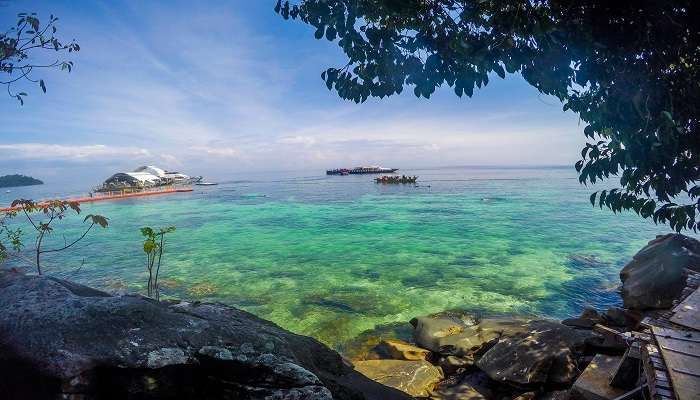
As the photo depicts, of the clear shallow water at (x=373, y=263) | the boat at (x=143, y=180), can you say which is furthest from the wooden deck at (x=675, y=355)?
the boat at (x=143, y=180)

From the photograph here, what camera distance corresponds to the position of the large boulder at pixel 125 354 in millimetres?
2793

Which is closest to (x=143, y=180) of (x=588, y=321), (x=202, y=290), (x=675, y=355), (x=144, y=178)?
(x=144, y=178)

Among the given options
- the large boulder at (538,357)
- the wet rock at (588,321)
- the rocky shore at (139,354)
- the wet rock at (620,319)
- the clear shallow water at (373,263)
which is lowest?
the clear shallow water at (373,263)

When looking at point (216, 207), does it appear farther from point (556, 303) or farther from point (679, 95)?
point (679, 95)

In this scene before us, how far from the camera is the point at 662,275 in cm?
938

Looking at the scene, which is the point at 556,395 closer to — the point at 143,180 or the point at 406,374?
the point at 406,374

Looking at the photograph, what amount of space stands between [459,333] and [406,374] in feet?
8.07

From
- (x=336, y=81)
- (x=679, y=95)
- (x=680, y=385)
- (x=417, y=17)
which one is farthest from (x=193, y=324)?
(x=679, y=95)

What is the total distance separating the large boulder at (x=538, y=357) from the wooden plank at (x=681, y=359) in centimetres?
169

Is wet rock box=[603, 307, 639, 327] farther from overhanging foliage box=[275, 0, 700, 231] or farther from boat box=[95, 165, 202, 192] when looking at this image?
boat box=[95, 165, 202, 192]

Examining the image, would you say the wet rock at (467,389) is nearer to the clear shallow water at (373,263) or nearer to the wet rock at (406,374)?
the wet rock at (406,374)

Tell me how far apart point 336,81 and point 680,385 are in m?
5.01

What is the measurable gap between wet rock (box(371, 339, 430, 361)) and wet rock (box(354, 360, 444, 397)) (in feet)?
2.17

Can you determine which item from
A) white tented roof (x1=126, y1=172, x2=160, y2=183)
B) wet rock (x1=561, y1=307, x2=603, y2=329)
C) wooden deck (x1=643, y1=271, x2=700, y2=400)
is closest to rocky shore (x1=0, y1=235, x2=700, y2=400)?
wooden deck (x1=643, y1=271, x2=700, y2=400)
